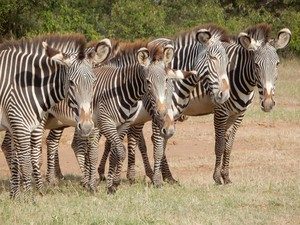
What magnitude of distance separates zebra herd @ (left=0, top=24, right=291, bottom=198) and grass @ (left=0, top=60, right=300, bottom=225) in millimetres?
421

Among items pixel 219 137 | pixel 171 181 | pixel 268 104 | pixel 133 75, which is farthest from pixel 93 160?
pixel 268 104

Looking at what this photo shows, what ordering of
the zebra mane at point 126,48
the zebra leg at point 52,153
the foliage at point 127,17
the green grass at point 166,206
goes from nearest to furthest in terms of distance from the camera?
the green grass at point 166,206 → the zebra mane at point 126,48 → the zebra leg at point 52,153 → the foliage at point 127,17

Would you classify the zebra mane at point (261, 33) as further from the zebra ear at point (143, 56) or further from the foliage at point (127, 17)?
the foliage at point (127, 17)

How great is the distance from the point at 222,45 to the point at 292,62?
23.8 m

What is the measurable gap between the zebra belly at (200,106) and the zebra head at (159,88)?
1.75 m

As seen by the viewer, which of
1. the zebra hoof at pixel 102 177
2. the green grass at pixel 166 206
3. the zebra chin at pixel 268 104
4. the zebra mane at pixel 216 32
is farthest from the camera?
the zebra hoof at pixel 102 177

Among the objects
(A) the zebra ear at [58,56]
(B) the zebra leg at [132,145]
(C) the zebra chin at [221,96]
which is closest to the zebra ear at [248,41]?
(C) the zebra chin at [221,96]

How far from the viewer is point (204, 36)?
11.8m

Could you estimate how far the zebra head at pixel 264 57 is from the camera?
11.5 metres

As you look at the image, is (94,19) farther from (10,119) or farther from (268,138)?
(10,119)

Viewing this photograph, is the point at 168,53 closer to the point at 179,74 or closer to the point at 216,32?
the point at 179,74

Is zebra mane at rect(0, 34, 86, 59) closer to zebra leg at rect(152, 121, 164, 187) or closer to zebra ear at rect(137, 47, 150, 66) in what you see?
zebra ear at rect(137, 47, 150, 66)

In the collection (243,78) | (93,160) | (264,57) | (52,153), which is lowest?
(52,153)

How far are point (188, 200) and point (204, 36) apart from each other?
3179 mm
